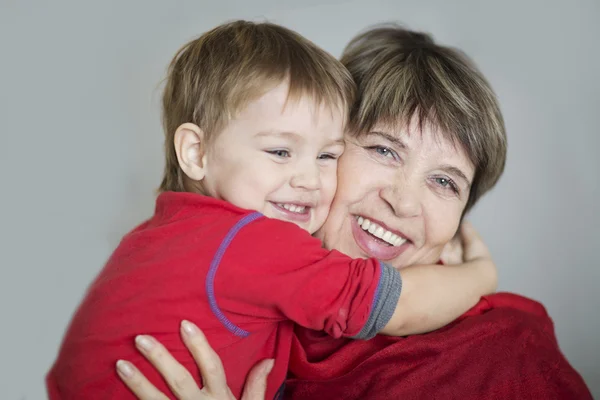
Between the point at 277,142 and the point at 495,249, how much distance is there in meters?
1.82

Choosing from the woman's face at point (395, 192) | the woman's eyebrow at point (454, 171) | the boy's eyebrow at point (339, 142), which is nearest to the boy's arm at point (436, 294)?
the woman's face at point (395, 192)

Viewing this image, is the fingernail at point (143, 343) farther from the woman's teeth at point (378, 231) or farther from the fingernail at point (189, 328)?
the woman's teeth at point (378, 231)

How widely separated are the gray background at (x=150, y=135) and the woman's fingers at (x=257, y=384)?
1.13 metres

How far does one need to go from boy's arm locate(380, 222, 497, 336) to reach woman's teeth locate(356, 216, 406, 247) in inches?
6.3

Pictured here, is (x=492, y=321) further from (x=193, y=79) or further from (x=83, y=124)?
(x=83, y=124)

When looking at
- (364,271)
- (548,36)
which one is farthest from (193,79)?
(548,36)

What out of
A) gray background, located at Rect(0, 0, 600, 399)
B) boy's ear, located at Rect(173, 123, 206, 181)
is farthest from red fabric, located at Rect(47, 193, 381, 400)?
gray background, located at Rect(0, 0, 600, 399)

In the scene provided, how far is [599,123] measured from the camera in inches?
110

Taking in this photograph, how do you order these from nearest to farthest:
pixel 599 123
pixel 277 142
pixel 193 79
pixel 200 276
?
1. pixel 200 276
2. pixel 277 142
3. pixel 193 79
4. pixel 599 123

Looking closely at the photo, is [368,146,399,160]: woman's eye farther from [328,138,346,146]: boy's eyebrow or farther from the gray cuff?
the gray cuff

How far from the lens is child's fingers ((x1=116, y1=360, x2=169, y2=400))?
147cm

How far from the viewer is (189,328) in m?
1.45

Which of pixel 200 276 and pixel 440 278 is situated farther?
pixel 440 278

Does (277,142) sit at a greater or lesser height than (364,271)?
greater
